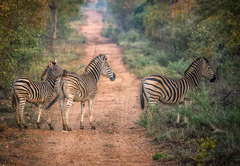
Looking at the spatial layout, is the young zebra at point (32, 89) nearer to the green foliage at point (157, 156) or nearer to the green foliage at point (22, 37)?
the green foliage at point (22, 37)

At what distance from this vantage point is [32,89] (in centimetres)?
752

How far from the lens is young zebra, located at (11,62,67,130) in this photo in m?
7.19

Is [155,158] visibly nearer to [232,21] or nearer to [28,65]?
[232,21]

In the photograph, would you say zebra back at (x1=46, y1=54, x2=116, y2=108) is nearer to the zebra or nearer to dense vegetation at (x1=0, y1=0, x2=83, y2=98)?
the zebra

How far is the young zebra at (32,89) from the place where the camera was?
7.19 m

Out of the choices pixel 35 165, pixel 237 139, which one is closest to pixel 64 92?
pixel 35 165

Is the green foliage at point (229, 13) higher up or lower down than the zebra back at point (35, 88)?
higher up

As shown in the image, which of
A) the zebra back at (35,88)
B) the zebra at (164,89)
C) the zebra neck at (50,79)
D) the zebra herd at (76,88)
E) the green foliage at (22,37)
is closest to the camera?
the zebra back at (35,88)

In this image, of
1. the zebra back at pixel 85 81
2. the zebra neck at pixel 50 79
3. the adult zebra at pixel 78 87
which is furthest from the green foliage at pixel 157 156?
the zebra neck at pixel 50 79

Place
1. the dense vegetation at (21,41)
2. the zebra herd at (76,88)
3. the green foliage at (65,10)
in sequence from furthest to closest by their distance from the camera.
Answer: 1. the green foliage at (65,10)
2. the dense vegetation at (21,41)
3. the zebra herd at (76,88)

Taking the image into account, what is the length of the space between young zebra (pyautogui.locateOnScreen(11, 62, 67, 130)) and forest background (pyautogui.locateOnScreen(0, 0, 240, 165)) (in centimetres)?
88

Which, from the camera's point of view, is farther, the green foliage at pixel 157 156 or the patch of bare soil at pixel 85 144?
the green foliage at pixel 157 156

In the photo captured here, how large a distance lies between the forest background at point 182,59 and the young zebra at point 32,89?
2.87ft

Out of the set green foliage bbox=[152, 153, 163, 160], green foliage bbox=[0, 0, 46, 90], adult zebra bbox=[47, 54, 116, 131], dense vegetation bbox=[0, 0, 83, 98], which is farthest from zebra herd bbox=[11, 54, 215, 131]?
green foliage bbox=[0, 0, 46, 90]
